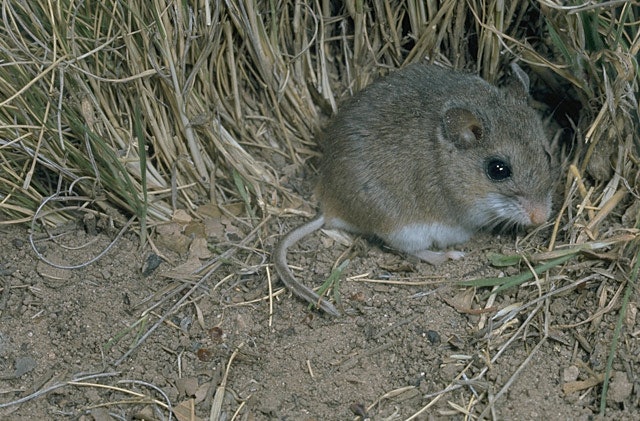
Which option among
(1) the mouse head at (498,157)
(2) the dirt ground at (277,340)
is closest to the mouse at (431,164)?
(1) the mouse head at (498,157)

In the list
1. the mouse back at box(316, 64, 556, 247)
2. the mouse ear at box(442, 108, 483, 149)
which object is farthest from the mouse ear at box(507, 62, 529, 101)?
the mouse ear at box(442, 108, 483, 149)

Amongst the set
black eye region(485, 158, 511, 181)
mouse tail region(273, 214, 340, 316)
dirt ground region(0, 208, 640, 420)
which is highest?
black eye region(485, 158, 511, 181)

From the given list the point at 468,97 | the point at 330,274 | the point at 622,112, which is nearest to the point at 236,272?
the point at 330,274

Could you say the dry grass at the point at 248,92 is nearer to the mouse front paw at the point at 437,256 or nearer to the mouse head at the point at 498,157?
the mouse head at the point at 498,157

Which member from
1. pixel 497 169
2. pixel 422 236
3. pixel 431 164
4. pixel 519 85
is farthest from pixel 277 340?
pixel 519 85

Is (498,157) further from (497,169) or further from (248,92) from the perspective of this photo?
(248,92)

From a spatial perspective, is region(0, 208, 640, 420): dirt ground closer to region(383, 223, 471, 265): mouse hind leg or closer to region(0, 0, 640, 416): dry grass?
region(383, 223, 471, 265): mouse hind leg
